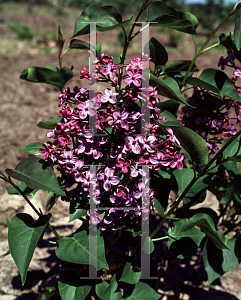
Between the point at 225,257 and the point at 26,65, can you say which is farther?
the point at 26,65

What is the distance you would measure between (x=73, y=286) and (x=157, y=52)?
841mm

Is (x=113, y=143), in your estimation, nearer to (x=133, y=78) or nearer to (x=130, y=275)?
(x=133, y=78)

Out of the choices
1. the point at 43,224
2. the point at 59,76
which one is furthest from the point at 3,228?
the point at 59,76

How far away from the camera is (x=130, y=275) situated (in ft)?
3.01

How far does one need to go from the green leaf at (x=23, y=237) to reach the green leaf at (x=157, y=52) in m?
0.66

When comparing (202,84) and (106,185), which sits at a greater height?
(202,84)

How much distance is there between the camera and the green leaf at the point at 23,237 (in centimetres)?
75

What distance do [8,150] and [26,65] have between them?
214 cm

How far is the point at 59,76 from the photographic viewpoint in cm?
93

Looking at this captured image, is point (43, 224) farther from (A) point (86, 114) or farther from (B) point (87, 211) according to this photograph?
(A) point (86, 114)

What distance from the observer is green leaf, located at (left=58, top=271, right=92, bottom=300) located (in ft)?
2.92

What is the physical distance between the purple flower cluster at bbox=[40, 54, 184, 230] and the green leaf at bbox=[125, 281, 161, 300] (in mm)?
354

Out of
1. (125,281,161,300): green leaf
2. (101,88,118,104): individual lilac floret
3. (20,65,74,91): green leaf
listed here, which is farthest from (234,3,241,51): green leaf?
(125,281,161,300): green leaf

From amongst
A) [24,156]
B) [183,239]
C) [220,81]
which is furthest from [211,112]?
[24,156]
